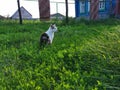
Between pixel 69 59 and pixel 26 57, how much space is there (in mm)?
1333

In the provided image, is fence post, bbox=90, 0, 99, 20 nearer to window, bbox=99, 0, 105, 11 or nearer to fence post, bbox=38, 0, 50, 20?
window, bbox=99, 0, 105, 11

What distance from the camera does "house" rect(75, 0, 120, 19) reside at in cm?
2252

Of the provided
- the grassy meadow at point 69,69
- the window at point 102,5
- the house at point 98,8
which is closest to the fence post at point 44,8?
the house at point 98,8

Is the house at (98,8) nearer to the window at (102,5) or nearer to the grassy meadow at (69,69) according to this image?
the window at (102,5)

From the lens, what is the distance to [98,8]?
2328cm

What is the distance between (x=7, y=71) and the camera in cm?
604

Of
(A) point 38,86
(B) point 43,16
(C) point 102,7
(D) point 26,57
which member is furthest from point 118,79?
(C) point 102,7

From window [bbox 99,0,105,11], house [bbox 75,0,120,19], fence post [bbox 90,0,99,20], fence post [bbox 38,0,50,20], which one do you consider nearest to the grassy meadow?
fence post [bbox 90,0,99,20]

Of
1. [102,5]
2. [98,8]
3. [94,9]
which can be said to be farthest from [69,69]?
[102,5]

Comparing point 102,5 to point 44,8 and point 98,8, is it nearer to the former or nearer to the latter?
point 98,8

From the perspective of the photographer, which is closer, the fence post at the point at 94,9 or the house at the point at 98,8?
the fence post at the point at 94,9

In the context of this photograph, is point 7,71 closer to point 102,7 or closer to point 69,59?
point 69,59

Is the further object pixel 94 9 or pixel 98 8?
pixel 98 8

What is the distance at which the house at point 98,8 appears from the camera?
22516mm
